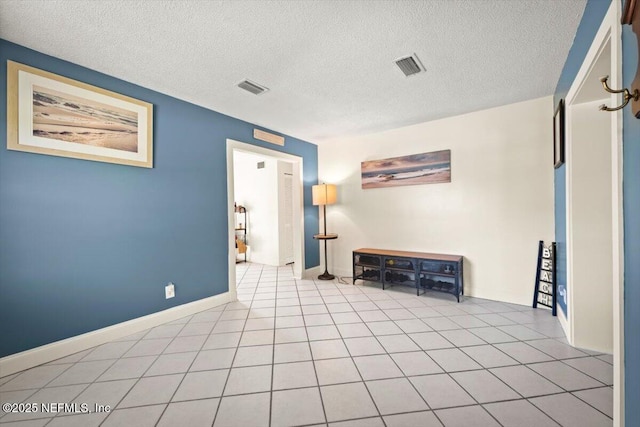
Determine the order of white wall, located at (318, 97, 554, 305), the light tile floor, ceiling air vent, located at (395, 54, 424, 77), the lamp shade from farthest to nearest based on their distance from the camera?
the lamp shade
white wall, located at (318, 97, 554, 305)
ceiling air vent, located at (395, 54, 424, 77)
the light tile floor

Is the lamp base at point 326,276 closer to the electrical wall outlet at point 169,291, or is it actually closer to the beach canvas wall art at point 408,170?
the beach canvas wall art at point 408,170

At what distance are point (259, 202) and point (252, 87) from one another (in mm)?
3733

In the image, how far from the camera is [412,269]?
146 inches

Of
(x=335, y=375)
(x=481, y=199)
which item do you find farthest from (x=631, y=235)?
(x=481, y=199)

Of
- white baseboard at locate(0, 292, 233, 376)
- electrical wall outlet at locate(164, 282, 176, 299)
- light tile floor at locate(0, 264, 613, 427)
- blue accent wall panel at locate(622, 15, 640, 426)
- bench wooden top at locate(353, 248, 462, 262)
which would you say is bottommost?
light tile floor at locate(0, 264, 613, 427)

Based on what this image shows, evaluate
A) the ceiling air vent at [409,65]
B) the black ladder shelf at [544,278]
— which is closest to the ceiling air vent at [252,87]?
the ceiling air vent at [409,65]

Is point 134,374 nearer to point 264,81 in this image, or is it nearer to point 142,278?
point 142,278

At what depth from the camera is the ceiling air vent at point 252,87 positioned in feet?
8.50

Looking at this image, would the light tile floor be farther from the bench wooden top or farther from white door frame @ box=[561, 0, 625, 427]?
the bench wooden top

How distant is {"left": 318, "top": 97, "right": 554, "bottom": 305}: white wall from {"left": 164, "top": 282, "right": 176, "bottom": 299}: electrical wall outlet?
2.92 meters

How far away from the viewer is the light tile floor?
4.84 ft

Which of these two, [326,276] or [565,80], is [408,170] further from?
[326,276]

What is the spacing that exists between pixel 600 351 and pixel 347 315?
212 cm

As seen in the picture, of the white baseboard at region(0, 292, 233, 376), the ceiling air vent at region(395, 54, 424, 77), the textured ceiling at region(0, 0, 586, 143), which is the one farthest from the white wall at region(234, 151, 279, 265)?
the ceiling air vent at region(395, 54, 424, 77)
